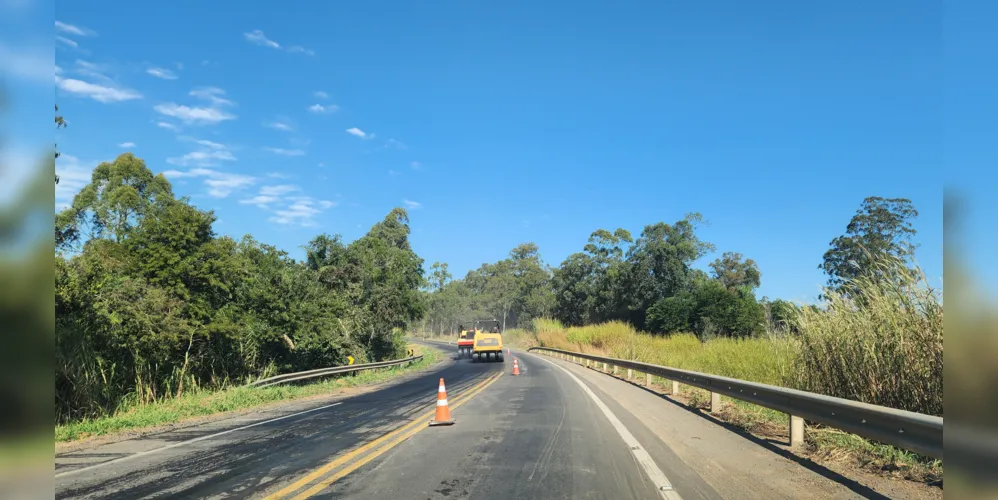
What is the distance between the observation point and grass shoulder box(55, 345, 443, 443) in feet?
38.2

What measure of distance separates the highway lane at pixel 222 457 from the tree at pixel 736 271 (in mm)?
84190

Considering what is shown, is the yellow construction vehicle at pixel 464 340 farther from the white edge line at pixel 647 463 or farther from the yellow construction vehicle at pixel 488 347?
the white edge line at pixel 647 463

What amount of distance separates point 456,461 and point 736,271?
90.2m

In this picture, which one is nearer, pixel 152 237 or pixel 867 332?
pixel 867 332

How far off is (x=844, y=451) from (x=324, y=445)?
7667 mm

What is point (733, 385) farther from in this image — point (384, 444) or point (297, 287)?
point (297, 287)

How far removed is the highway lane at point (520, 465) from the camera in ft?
20.7

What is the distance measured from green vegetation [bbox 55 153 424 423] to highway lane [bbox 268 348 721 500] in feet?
17.7

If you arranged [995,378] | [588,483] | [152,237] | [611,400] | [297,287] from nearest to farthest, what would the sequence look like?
1. [995,378]
2. [588,483]
3. [611,400]
4. [152,237]
5. [297,287]

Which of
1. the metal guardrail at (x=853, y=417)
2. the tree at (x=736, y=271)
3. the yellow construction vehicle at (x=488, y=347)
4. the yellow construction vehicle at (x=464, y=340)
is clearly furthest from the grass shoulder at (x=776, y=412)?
the tree at (x=736, y=271)

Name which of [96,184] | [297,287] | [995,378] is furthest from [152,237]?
[96,184]

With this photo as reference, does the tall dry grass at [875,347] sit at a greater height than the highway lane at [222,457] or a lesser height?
greater

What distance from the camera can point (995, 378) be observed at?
1.98 metres

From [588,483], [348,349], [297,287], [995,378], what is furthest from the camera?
[348,349]
